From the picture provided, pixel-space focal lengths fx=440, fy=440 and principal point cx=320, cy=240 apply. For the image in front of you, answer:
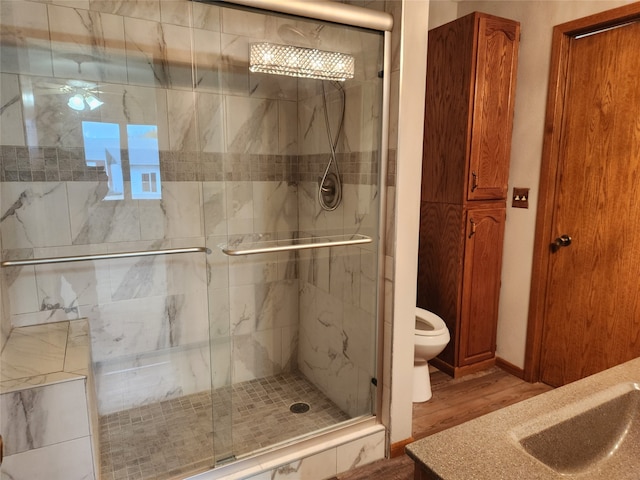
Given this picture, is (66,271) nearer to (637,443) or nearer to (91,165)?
(91,165)

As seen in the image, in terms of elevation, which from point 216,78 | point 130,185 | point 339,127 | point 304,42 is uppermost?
point 304,42

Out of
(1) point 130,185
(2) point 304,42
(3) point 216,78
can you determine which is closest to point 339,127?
(2) point 304,42

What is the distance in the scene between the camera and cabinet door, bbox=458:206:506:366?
8.88ft

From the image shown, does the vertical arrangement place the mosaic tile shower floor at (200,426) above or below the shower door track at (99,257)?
below

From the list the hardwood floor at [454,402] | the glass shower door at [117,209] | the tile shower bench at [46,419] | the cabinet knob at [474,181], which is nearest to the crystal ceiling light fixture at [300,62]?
the glass shower door at [117,209]

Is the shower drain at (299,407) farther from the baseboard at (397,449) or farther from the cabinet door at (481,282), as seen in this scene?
the cabinet door at (481,282)

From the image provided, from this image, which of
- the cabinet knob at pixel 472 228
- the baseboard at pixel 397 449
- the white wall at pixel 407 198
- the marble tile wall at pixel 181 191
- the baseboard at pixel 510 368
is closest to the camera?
the white wall at pixel 407 198

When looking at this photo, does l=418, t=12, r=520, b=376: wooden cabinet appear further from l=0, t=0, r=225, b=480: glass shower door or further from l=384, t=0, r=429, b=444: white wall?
l=0, t=0, r=225, b=480: glass shower door

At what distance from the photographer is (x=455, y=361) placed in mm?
2803

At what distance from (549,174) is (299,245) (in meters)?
1.52

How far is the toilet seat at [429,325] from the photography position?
8.09ft

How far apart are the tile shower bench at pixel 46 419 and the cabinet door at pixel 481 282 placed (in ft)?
6.92

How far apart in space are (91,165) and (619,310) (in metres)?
2.79

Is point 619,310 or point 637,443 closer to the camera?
point 637,443
